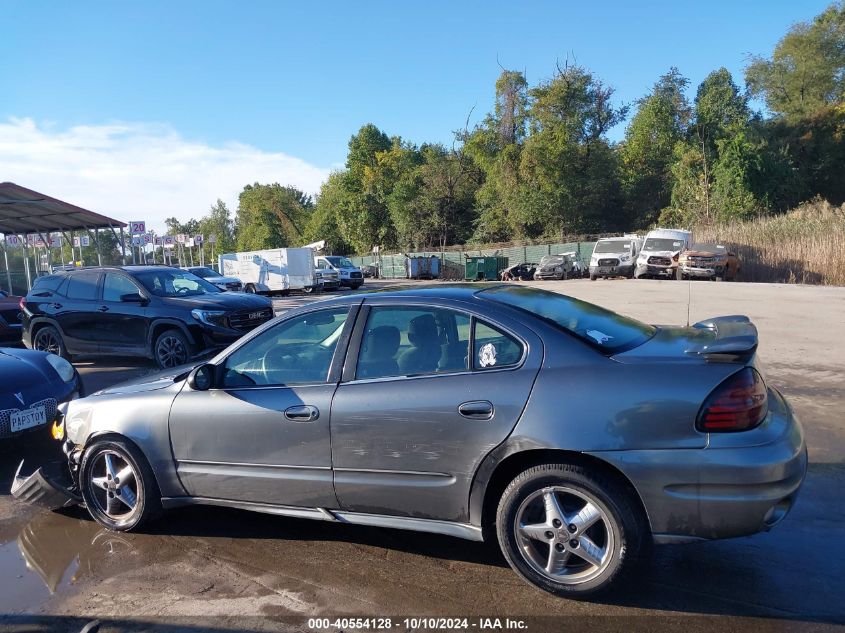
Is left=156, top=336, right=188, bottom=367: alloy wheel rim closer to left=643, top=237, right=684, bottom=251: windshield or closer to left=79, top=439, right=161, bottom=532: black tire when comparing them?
left=79, top=439, right=161, bottom=532: black tire

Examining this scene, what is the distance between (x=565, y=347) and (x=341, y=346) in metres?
1.34

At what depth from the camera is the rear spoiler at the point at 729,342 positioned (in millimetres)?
3096

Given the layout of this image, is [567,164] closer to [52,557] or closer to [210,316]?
[210,316]

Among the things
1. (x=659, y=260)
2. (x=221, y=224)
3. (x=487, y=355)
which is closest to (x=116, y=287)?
(x=487, y=355)

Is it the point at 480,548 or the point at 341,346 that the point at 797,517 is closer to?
the point at 480,548

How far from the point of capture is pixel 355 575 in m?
3.56

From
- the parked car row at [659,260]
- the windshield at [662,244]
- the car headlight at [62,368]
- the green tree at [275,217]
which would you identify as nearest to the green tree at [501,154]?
the parked car row at [659,260]

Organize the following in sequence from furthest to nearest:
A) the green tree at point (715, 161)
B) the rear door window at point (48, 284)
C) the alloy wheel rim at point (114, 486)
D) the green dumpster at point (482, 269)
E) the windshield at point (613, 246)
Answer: the green tree at point (715, 161)
the green dumpster at point (482, 269)
the windshield at point (613, 246)
the rear door window at point (48, 284)
the alloy wheel rim at point (114, 486)

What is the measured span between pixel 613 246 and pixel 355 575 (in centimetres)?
3025

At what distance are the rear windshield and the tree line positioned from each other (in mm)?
39233

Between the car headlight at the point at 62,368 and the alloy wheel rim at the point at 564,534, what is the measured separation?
197 inches

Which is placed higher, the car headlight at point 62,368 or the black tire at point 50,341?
the car headlight at point 62,368

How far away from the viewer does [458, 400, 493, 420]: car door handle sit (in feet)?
10.5

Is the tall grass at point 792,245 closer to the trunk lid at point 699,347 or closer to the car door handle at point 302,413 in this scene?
the trunk lid at point 699,347
